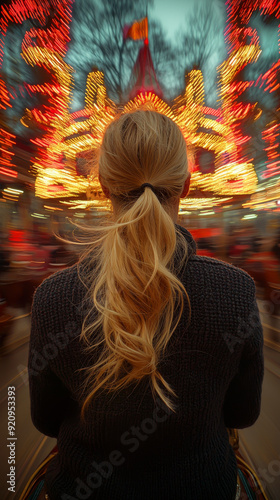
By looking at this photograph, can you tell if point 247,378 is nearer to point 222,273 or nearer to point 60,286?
point 222,273

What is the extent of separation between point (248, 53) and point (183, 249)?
453 cm

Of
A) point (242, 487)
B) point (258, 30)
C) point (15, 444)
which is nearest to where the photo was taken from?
point (242, 487)

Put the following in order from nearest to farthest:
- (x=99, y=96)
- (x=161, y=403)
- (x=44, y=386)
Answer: (x=161, y=403), (x=44, y=386), (x=99, y=96)

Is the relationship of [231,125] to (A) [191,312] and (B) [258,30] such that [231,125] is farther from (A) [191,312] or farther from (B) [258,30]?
(A) [191,312]

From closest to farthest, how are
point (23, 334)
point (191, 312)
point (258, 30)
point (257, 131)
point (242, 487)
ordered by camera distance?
point (191, 312), point (242, 487), point (23, 334), point (258, 30), point (257, 131)

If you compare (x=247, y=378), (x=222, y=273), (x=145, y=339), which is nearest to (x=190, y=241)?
(x=222, y=273)

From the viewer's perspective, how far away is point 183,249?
48 centimetres

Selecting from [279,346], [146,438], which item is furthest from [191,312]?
[279,346]

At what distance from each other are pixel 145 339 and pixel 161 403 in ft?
0.33

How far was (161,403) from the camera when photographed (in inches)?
17.5

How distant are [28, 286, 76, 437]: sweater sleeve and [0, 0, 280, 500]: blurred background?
139 cm

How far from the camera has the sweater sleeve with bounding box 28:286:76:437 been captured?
472 mm

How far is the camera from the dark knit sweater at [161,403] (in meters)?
0.45

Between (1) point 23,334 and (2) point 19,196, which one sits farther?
(2) point 19,196
